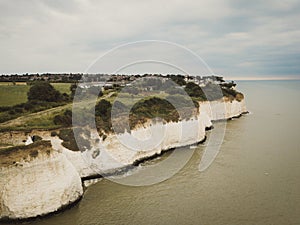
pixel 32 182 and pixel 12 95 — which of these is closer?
pixel 32 182

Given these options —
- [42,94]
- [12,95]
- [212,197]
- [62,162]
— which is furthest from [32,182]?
[12,95]

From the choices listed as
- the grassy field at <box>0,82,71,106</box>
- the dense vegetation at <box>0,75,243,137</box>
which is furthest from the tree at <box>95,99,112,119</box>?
the grassy field at <box>0,82,71,106</box>

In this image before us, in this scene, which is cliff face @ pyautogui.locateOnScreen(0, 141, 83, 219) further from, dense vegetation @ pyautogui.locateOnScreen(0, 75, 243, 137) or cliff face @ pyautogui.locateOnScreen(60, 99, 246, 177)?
dense vegetation @ pyautogui.locateOnScreen(0, 75, 243, 137)

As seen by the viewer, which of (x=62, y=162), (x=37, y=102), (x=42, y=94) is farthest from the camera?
(x=42, y=94)

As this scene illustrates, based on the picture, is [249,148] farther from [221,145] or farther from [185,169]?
[185,169]

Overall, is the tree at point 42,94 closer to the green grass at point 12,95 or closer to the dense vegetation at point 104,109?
the dense vegetation at point 104,109

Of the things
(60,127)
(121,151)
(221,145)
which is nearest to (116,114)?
(121,151)

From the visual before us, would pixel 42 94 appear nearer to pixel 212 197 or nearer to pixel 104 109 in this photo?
pixel 104 109

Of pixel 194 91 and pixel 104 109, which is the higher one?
pixel 194 91
